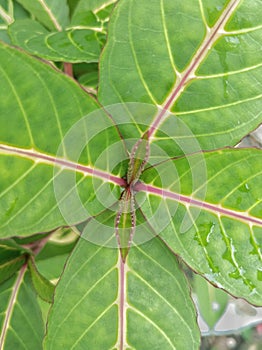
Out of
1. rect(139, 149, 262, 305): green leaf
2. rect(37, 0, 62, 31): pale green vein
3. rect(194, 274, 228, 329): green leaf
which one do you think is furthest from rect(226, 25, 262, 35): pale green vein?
rect(194, 274, 228, 329): green leaf

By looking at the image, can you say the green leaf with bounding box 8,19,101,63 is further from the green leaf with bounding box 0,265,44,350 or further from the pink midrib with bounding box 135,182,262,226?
the green leaf with bounding box 0,265,44,350

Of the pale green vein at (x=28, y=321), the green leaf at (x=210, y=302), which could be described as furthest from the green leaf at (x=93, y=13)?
the green leaf at (x=210, y=302)

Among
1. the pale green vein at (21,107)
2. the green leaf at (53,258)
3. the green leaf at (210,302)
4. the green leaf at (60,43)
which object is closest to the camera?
the pale green vein at (21,107)

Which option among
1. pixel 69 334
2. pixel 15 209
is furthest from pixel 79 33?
pixel 69 334

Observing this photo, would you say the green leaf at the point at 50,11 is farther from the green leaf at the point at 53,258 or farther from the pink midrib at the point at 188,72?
the green leaf at the point at 53,258

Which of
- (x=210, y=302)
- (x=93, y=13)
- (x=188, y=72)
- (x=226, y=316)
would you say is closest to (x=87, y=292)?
(x=188, y=72)

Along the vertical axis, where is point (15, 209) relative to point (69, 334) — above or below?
above

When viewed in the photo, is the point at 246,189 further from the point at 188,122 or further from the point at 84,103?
the point at 84,103

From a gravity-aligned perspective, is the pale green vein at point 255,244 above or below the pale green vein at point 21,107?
below
